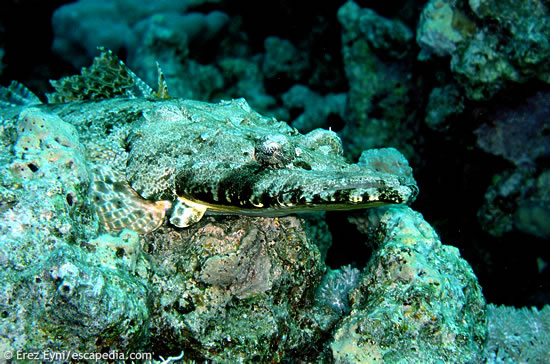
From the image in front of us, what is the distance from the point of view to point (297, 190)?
246 cm

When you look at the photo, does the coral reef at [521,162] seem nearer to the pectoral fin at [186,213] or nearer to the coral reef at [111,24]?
the pectoral fin at [186,213]

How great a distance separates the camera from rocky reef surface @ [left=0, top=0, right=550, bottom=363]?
224 centimetres

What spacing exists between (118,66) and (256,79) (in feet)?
19.9

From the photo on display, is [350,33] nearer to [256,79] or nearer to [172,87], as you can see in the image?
[256,79]

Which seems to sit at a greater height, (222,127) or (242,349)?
(222,127)

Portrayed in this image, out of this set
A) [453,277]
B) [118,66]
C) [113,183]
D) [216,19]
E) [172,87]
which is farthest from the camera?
[216,19]

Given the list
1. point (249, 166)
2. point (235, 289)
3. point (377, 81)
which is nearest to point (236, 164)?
point (249, 166)

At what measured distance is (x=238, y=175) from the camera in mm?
2711

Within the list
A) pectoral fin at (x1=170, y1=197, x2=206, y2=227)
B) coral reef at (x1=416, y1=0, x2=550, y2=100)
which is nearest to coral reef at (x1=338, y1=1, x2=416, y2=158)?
coral reef at (x1=416, y1=0, x2=550, y2=100)

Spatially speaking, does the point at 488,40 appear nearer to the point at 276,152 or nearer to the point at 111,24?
the point at 276,152

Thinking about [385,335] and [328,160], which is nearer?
[385,335]

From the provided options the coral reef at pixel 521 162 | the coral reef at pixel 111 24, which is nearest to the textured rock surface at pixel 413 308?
the coral reef at pixel 521 162

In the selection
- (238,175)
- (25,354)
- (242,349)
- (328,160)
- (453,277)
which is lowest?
(242,349)

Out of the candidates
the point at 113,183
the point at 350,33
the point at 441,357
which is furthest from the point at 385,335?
the point at 350,33
